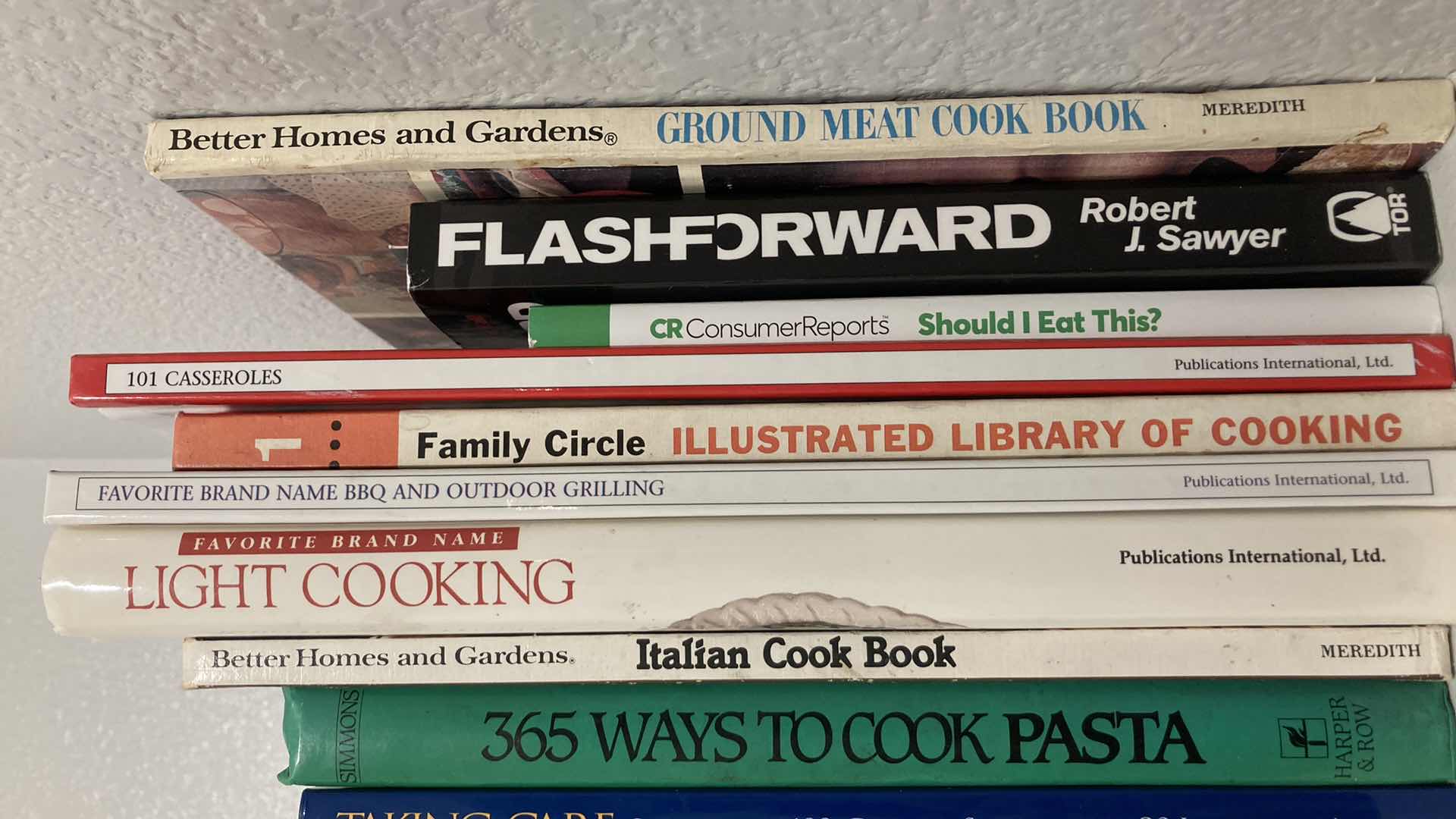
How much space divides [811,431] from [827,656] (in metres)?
0.10

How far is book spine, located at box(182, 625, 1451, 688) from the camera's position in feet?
1.52

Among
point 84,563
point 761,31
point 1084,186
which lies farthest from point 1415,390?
point 84,563

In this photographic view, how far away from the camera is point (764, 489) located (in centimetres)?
48

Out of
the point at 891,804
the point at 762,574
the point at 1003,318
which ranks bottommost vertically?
the point at 891,804

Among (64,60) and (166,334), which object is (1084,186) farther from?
(166,334)

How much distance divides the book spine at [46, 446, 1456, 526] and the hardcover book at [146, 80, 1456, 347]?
14 cm

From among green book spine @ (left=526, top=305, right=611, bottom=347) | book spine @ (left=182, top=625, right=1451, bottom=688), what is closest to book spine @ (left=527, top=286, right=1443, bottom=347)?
green book spine @ (left=526, top=305, right=611, bottom=347)

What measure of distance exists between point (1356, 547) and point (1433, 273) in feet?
0.45

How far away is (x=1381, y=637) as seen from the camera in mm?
462

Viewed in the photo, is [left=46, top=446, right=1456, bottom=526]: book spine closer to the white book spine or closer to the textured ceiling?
the white book spine

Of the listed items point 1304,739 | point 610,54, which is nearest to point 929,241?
point 610,54

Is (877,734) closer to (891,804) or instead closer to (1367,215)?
(891,804)

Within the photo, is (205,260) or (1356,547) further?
(205,260)

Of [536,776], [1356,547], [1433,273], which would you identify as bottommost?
[536,776]
